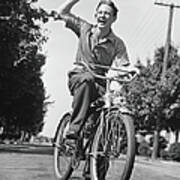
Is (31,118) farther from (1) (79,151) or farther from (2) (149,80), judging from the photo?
(1) (79,151)

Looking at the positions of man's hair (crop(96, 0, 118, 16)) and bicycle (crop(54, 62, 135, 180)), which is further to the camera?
man's hair (crop(96, 0, 118, 16))

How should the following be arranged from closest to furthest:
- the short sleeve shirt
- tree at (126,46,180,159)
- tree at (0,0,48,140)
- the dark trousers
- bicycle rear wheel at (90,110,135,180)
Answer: bicycle rear wheel at (90,110,135,180)
the dark trousers
the short sleeve shirt
tree at (0,0,48,140)
tree at (126,46,180,159)

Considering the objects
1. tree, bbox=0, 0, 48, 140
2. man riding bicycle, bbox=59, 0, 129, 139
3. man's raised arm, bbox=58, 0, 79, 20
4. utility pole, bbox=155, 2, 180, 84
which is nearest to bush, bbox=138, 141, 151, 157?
utility pole, bbox=155, 2, 180, 84

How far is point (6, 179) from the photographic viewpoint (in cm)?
676

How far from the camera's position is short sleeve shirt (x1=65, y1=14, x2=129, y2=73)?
5.79 metres

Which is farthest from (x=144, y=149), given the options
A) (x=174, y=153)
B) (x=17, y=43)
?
(x=17, y=43)

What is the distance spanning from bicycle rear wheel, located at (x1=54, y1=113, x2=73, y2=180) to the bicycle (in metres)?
0.28

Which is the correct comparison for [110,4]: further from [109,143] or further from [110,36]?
[109,143]

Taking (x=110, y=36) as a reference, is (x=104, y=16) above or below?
above

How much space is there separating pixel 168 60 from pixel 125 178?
146 ft

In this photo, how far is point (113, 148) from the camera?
544 centimetres

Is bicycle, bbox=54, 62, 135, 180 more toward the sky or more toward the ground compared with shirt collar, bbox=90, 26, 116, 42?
more toward the ground

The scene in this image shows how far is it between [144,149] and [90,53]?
49.8 m

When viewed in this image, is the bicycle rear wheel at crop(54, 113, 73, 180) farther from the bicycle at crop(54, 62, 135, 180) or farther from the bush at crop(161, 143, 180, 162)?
the bush at crop(161, 143, 180, 162)
